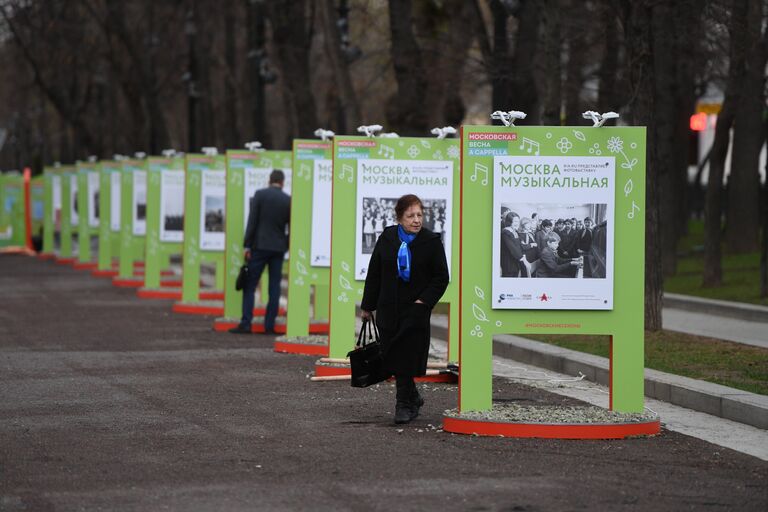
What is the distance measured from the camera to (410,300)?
38.3 ft

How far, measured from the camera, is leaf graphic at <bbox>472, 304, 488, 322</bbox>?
11242 mm

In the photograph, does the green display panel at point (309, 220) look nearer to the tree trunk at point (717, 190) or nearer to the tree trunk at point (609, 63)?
the tree trunk at point (609, 63)

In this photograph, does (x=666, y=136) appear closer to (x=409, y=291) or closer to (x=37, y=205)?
(x=409, y=291)

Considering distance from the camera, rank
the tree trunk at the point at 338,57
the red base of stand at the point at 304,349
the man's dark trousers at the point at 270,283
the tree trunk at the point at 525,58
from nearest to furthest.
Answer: the red base of stand at the point at 304,349 → the man's dark trousers at the point at 270,283 → the tree trunk at the point at 525,58 → the tree trunk at the point at 338,57

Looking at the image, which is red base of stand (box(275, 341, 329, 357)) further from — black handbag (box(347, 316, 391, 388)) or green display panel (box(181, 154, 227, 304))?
green display panel (box(181, 154, 227, 304))

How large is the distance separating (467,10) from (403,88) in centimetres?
952

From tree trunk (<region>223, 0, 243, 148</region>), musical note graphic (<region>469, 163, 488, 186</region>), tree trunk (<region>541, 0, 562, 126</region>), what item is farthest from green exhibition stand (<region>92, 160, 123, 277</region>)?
musical note graphic (<region>469, 163, 488, 186</region>)

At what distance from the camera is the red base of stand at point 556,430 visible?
10.8 m

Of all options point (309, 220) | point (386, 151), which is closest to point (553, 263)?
point (386, 151)

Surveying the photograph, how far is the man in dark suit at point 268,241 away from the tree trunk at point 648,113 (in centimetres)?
461

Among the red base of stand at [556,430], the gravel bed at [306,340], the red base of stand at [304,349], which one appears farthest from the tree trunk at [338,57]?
the red base of stand at [556,430]

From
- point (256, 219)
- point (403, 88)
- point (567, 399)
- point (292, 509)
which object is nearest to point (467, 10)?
point (403, 88)

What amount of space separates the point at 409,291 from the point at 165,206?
1544 cm

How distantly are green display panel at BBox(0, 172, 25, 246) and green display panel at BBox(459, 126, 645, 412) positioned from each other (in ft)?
124
